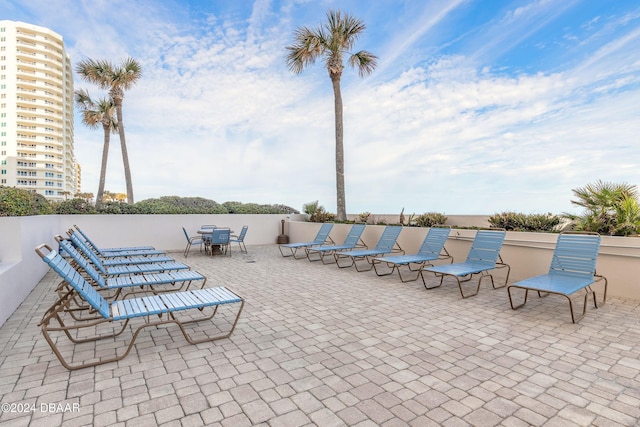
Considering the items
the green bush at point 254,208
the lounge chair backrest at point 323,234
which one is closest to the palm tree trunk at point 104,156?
the green bush at point 254,208

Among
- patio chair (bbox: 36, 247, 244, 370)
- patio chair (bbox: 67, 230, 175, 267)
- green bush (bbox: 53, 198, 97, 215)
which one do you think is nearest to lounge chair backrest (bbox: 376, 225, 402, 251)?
patio chair (bbox: 67, 230, 175, 267)

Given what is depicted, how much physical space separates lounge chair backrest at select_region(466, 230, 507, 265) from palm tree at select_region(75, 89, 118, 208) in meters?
18.8

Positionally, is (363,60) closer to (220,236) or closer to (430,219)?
(430,219)

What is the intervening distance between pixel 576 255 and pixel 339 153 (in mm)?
8134

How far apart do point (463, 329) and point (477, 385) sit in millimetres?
1369

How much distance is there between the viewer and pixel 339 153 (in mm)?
11961

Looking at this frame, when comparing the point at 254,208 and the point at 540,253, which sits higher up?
the point at 254,208

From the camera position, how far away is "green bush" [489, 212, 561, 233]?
6.92 meters

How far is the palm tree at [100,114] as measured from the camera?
58.4 feet

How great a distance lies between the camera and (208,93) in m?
14.0

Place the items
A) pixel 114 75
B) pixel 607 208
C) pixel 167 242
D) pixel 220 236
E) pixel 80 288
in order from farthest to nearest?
pixel 114 75
pixel 167 242
pixel 220 236
pixel 607 208
pixel 80 288

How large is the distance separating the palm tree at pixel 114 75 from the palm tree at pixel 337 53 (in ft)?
30.6

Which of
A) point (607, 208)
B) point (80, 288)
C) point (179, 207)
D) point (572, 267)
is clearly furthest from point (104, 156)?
point (607, 208)

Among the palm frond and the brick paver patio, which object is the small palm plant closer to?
the brick paver patio
